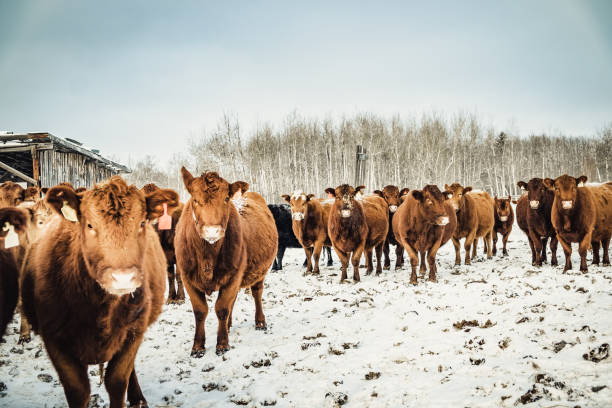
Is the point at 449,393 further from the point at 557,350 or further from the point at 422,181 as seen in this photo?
the point at 422,181

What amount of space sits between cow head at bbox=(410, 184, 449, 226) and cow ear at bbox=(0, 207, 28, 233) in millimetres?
7410

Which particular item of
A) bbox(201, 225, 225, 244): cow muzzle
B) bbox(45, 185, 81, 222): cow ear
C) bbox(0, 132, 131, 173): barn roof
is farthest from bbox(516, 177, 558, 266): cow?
bbox(0, 132, 131, 173): barn roof

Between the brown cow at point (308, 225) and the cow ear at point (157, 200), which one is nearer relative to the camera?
the cow ear at point (157, 200)

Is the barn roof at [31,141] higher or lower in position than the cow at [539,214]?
higher

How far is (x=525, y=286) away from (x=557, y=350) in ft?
11.1

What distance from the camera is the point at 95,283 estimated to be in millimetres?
2715

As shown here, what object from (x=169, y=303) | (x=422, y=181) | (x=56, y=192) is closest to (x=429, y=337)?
(x=56, y=192)

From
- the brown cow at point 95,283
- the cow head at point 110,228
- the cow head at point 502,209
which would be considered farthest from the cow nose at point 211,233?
the cow head at point 502,209

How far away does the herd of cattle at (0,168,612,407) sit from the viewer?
2631mm

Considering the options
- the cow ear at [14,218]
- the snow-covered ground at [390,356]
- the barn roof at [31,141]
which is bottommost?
the snow-covered ground at [390,356]

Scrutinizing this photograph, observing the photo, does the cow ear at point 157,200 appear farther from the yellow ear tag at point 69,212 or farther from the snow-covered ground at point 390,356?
the snow-covered ground at point 390,356

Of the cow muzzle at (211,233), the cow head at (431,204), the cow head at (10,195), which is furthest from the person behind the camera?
the cow head at (431,204)

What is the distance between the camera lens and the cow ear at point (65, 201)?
8.48 feet

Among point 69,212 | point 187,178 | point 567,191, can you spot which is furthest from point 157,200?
point 567,191
